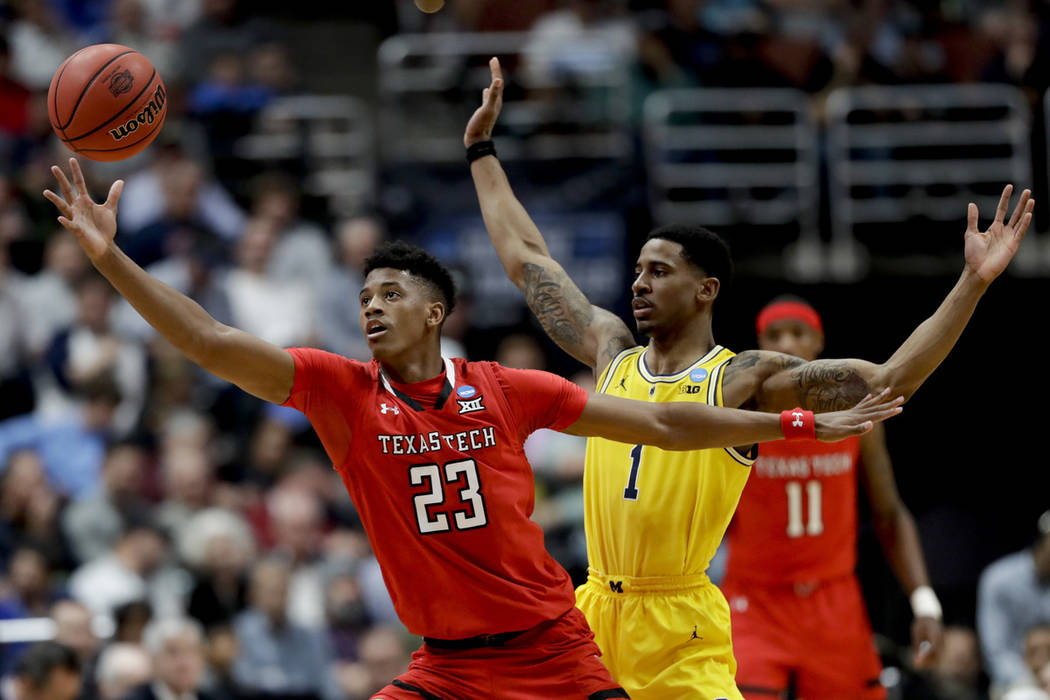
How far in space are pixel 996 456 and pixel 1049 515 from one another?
5.70 ft

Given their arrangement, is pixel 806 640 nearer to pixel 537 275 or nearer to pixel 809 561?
pixel 809 561

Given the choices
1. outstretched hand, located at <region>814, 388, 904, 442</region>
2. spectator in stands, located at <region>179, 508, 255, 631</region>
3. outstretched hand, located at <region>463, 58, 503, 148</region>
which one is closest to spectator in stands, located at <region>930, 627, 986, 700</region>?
spectator in stands, located at <region>179, 508, 255, 631</region>

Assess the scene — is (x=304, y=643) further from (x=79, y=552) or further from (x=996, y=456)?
(x=996, y=456)

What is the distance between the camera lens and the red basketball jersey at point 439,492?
571cm

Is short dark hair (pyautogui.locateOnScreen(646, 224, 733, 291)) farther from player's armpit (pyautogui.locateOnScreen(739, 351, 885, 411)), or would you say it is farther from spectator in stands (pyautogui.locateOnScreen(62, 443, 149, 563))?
spectator in stands (pyautogui.locateOnScreen(62, 443, 149, 563))

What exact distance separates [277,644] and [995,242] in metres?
6.28

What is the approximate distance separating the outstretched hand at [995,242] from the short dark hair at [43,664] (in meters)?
4.56

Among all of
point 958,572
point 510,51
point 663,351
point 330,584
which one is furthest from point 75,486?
point 958,572

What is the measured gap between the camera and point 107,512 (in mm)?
11258

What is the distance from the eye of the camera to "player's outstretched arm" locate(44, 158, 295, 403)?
5297 mm

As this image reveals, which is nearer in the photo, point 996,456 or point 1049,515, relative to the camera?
point 1049,515

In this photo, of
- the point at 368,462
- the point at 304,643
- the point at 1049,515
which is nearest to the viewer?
the point at 368,462

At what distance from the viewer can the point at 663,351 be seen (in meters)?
6.77

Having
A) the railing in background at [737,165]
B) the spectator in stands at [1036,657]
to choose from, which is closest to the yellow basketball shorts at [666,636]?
the spectator in stands at [1036,657]
